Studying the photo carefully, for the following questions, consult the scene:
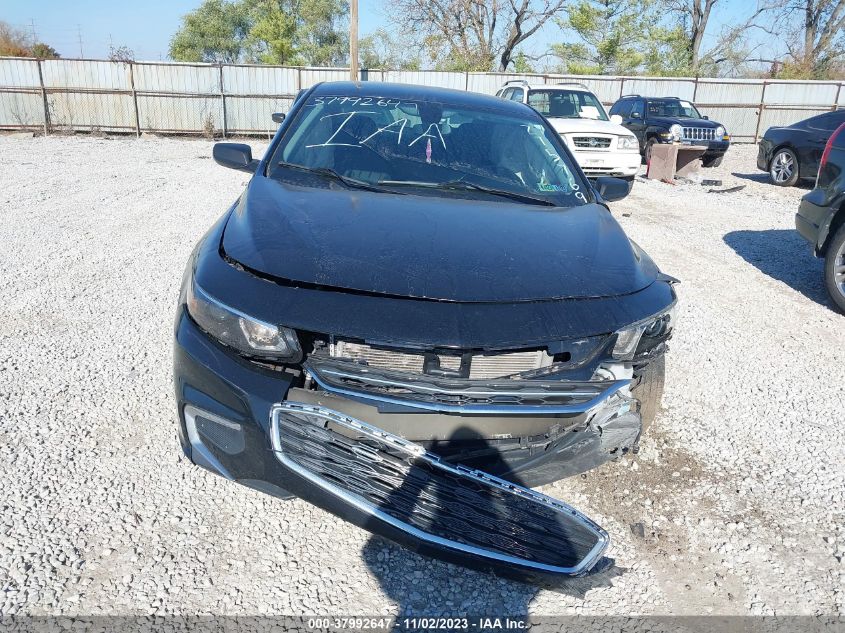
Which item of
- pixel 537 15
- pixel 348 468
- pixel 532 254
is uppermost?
pixel 537 15

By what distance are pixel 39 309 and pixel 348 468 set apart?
346 cm

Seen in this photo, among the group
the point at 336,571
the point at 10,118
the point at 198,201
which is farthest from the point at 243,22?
the point at 336,571

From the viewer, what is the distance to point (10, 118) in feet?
56.1

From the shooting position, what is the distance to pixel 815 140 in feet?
35.8

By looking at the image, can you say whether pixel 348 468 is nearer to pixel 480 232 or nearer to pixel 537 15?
pixel 480 232

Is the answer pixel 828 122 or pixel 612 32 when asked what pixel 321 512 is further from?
pixel 612 32

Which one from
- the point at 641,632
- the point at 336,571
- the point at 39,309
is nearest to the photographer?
the point at 641,632

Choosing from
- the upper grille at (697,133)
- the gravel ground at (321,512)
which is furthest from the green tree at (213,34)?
the gravel ground at (321,512)

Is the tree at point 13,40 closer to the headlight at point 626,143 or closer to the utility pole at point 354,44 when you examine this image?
the utility pole at point 354,44

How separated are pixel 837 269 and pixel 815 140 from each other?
7123 mm

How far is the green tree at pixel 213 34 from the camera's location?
45562mm

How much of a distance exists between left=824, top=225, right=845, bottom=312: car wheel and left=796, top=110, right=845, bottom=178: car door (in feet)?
22.1

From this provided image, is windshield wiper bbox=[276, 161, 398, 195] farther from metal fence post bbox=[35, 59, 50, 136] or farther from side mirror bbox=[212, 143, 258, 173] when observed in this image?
metal fence post bbox=[35, 59, 50, 136]

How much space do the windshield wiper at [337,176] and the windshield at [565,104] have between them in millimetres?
9634
